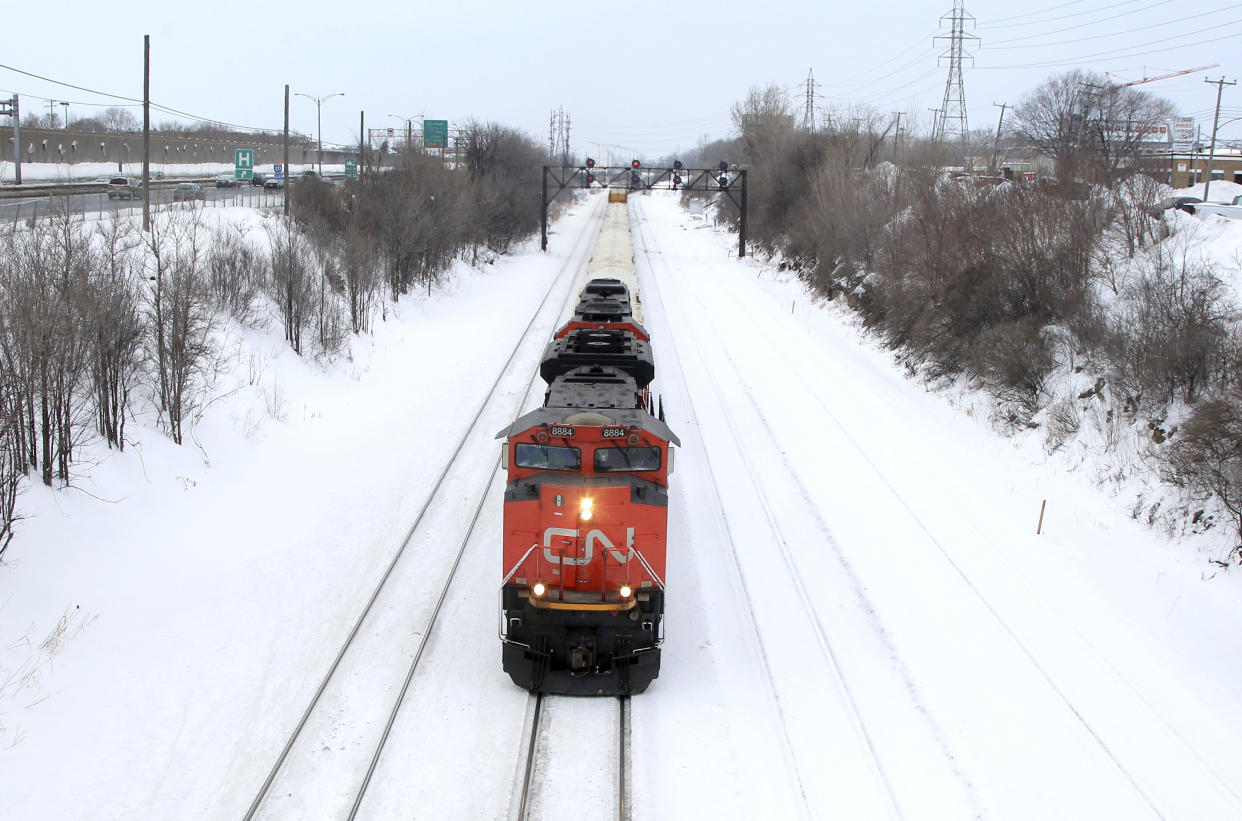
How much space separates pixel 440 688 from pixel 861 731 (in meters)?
5.10

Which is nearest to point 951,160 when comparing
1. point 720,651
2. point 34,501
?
point 720,651

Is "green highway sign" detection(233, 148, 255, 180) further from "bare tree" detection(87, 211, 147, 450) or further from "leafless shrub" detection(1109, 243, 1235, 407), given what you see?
"leafless shrub" detection(1109, 243, 1235, 407)

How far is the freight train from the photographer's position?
11.1 m

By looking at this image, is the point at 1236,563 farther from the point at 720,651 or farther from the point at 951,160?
the point at 951,160

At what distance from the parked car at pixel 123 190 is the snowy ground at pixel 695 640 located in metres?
27.0

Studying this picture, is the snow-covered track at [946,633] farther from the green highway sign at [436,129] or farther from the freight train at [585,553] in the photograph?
the green highway sign at [436,129]

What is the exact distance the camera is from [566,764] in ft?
33.3

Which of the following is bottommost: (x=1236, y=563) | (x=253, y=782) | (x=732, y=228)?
(x=253, y=782)

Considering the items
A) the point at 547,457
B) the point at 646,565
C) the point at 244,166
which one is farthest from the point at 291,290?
the point at 244,166

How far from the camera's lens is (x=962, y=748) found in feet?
35.1

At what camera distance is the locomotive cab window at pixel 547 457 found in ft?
37.5

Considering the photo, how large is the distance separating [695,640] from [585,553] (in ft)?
9.07

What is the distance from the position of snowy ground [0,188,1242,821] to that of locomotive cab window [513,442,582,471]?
9.20 ft

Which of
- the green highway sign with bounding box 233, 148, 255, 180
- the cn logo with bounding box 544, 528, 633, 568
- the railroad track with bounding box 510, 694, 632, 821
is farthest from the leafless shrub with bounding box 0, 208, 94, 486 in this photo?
the green highway sign with bounding box 233, 148, 255, 180
